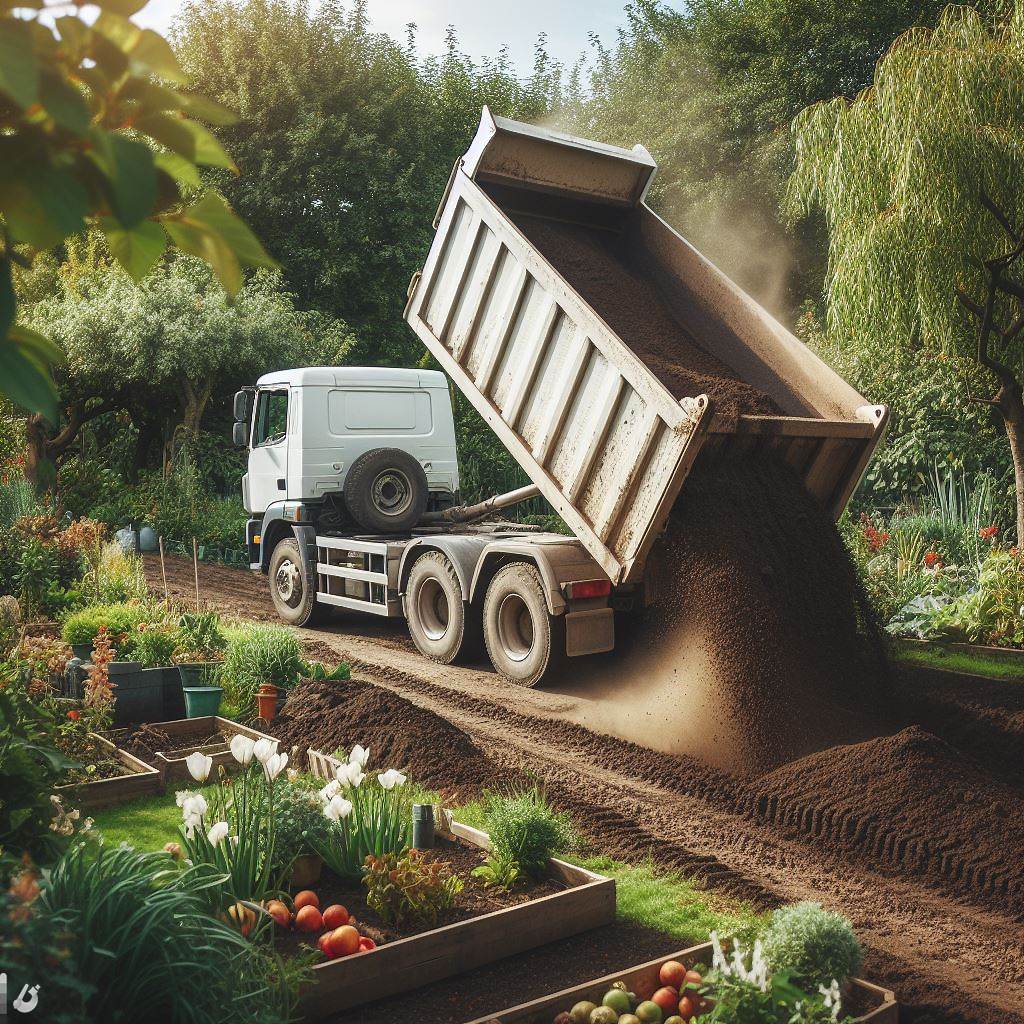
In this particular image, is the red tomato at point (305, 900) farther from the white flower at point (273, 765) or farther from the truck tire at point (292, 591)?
the truck tire at point (292, 591)

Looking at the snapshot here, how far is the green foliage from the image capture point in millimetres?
2383

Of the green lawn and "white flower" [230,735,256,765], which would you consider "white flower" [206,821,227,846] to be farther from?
the green lawn

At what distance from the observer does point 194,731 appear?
243 inches

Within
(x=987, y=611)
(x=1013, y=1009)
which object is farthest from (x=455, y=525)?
(x=1013, y=1009)

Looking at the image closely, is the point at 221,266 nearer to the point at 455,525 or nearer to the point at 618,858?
the point at 618,858

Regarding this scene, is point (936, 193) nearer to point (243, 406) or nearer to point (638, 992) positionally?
point (243, 406)

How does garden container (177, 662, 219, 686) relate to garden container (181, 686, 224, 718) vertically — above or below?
above

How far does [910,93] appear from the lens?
9211mm

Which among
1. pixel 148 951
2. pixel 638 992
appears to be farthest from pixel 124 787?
pixel 638 992

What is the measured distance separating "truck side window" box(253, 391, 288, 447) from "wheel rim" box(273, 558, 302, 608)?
4.41ft

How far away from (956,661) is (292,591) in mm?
6546

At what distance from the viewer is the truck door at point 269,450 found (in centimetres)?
1020

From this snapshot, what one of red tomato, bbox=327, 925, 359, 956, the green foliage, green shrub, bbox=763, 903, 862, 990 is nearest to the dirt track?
green shrub, bbox=763, 903, 862, 990

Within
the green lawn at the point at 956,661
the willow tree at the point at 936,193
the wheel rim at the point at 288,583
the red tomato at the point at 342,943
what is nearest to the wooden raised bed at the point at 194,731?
the red tomato at the point at 342,943
